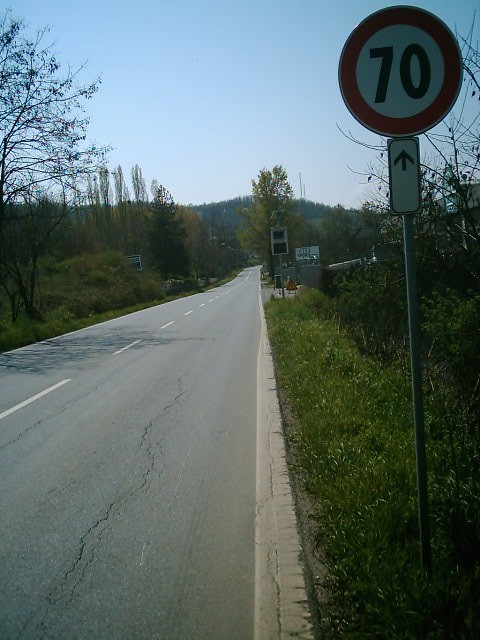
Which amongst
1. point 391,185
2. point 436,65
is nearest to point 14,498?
point 391,185

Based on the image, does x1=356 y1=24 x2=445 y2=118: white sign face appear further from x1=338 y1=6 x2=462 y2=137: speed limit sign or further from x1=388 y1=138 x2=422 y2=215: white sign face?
x1=388 y1=138 x2=422 y2=215: white sign face

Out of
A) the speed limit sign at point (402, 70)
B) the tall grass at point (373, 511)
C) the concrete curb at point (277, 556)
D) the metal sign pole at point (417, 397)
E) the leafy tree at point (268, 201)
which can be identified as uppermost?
the leafy tree at point (268, 201)

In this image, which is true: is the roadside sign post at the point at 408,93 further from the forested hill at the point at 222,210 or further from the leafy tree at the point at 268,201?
the forested hill at the point at 222,210

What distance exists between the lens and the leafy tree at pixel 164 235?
6319cm

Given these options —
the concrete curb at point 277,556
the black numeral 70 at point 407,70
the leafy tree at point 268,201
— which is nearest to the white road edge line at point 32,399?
the concrete curb at point 277,556

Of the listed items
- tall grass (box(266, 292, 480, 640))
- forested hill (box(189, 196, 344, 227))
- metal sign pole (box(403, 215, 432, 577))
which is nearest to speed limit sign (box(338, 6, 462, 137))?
metal sign pole (box(403, 215, 432, 577))

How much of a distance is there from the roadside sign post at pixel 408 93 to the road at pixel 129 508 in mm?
1398

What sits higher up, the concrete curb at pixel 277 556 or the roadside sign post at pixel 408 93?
the roadside sign post at pixel 408 93

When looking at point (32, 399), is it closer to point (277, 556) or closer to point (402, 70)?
point (277, 556)

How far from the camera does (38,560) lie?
151 inches

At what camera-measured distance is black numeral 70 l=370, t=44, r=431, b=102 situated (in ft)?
10.2

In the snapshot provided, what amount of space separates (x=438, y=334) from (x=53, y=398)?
6027mm

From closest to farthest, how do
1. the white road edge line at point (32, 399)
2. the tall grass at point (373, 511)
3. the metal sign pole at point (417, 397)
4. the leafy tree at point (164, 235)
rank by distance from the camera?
the tall grass at point (373, 511) → the metal sign pole at point (417, 397) → the white road edge line at point (32, 399) → the leafy tree at point (164, 235)

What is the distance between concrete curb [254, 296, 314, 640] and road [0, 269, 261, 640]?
0.08m
